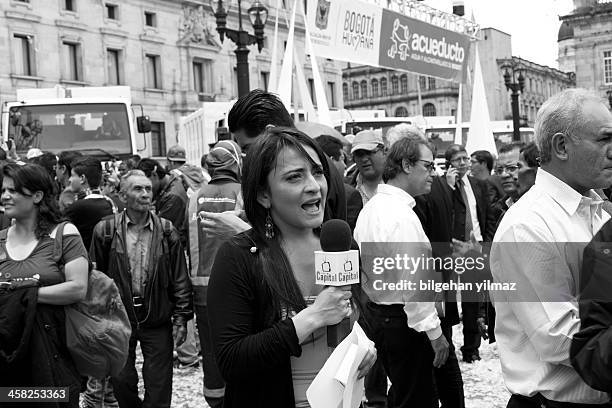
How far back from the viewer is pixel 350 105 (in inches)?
3206

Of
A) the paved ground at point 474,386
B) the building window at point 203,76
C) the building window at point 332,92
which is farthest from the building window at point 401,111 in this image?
the paved ground at point 474,386

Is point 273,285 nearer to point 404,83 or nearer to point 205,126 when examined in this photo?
point 205,126

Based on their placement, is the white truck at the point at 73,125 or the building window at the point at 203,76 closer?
the white truck at the point at 73,125

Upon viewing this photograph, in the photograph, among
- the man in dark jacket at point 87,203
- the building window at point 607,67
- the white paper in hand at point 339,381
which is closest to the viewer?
the white paper in hand at point 339,381

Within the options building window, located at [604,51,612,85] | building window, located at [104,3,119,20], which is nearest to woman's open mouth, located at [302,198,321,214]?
building window, located at [104,3,119,20]

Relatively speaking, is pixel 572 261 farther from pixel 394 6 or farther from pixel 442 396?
pixel 394 6

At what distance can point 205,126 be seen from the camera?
1762 cm

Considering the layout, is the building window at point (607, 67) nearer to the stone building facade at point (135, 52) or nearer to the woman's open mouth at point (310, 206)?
the stone building facade at point (135, 52)

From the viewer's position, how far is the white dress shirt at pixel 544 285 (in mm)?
2336

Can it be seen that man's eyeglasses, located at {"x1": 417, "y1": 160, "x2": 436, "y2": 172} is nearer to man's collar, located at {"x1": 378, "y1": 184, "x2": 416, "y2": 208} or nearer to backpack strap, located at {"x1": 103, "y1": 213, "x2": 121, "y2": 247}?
man's collar, located at {"x1": 378, "y1": 184, "x2": 416, "y2": 208}

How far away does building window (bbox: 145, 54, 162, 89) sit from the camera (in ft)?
138

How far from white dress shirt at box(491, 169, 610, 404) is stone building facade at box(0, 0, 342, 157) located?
34176 mm

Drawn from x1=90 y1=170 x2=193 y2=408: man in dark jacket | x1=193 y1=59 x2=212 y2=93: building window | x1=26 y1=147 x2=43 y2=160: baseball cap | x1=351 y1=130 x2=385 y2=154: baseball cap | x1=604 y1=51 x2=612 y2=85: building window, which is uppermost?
x1=193 y1=59 x2=212 y2=93: building window

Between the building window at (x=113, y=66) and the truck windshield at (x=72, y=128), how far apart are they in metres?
26.3
